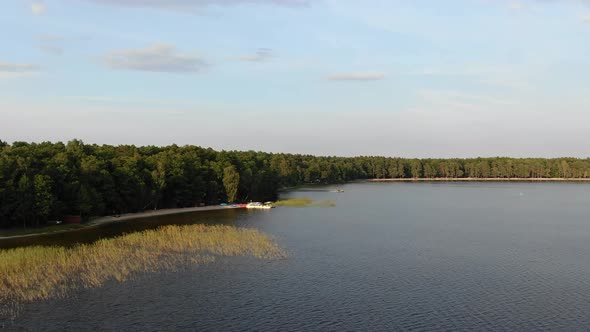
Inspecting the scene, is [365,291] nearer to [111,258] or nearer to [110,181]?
[111,258]

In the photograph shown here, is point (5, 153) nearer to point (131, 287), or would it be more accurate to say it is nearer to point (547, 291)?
point (131, 287)

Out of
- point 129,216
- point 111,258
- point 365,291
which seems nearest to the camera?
point 365,291

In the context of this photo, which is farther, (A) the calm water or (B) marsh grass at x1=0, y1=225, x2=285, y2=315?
(B) marsh grass at x1=0, y1=225, x2=285, y2=315

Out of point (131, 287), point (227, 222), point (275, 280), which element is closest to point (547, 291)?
point (275, 280)

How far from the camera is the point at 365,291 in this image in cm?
5403

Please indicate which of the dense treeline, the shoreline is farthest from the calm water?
the dense treeline

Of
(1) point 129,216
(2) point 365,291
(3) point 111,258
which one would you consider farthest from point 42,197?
(2) point 365,291

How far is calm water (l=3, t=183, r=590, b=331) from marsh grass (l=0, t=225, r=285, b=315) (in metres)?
3.28

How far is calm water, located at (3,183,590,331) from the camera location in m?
44.2

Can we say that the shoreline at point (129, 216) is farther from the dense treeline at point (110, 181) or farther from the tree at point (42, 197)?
the tree at point (42, 197)

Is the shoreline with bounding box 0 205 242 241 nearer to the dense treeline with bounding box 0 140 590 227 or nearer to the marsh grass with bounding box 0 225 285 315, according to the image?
the dense treeline with bounding box 0 140 590 227

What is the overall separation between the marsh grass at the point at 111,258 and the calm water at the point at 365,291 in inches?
129

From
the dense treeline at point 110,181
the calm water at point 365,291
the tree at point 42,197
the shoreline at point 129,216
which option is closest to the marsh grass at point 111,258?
the calm water at point 365,291

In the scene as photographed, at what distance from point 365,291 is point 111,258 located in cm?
3470
